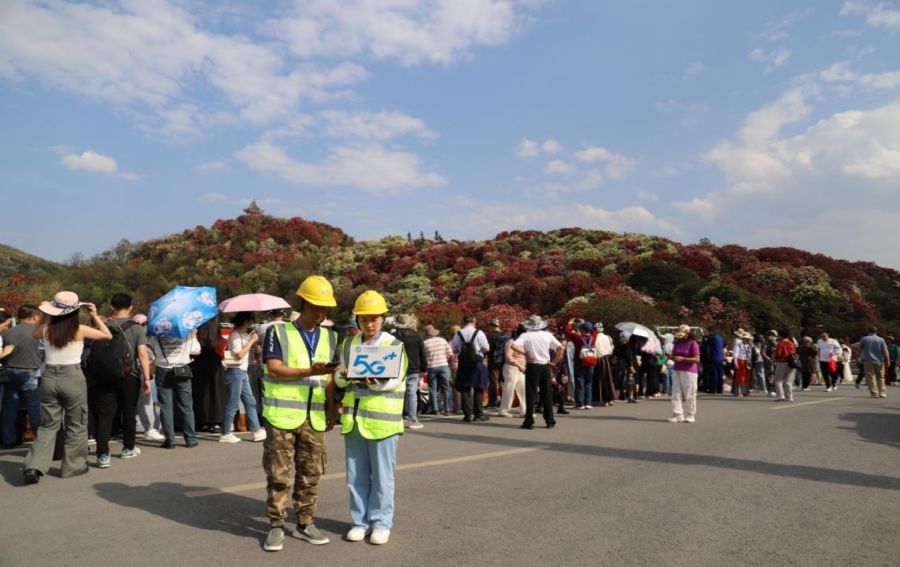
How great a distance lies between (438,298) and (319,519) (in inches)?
1182

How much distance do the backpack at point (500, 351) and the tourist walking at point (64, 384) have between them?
7845 mm

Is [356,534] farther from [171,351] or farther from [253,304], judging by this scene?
[253,304]

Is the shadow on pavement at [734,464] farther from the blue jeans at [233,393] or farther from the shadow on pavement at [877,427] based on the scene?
the blue jeans at [233,393]

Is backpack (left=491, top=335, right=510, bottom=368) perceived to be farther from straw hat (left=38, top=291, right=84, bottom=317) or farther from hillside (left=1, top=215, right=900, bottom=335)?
hillside (left=1, top=215, right=900, bottom=335)

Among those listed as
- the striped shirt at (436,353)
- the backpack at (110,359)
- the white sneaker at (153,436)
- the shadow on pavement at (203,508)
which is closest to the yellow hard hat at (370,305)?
the shadow on pavement at (203,508)

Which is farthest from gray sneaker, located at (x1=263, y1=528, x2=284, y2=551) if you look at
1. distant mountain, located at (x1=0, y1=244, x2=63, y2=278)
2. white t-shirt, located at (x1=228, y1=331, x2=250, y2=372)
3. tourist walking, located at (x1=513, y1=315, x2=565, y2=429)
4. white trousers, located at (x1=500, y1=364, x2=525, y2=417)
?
distant mountain, located at (x1=0, y1=244, x2=63, y2=278)

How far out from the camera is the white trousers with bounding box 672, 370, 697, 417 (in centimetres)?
1080

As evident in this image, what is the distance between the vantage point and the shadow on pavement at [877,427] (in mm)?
8703

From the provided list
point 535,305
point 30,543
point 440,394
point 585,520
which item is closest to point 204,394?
point 30,543

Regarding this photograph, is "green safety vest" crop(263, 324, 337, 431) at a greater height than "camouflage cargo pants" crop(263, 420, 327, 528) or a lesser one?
greater

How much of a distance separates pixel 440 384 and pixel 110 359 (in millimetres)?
6725

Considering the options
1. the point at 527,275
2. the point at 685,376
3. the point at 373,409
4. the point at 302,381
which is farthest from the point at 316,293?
the point at 527,275

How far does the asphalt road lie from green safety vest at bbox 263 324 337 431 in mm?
915

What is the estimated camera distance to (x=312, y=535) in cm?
431
